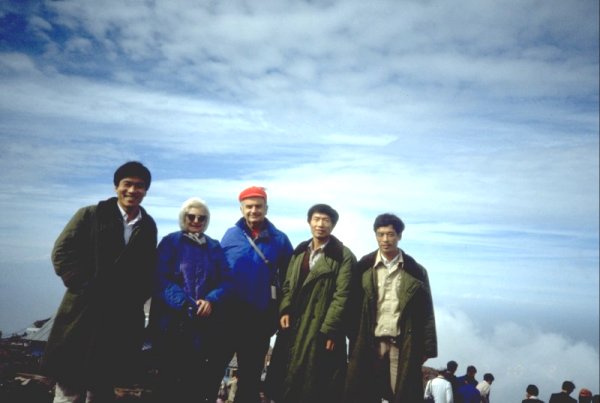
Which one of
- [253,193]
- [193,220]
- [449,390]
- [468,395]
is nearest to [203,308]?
[193,220]

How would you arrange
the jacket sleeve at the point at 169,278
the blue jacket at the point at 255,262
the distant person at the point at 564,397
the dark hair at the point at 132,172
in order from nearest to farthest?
the jacket sleeve at the point at 169,278 → the dark hair at the point at 132,172 → the blue jacket at the point at 255,262 → the distant person at the point at 564,397

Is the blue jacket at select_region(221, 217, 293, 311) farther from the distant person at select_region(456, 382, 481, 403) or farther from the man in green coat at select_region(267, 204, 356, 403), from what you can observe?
the distant person at select_region(456, 382, 481, 403)

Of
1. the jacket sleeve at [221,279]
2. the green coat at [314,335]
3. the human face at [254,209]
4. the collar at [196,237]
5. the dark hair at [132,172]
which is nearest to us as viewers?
the dark hair at [132,172]

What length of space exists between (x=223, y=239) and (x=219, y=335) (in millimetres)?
1233

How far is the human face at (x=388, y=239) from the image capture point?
473 centimetres

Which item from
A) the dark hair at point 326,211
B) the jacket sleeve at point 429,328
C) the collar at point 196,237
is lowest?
the jacket sleeve at point 429,328

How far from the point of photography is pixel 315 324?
438 cm

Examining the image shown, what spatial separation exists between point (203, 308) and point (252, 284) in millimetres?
745

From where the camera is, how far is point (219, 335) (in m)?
4.25

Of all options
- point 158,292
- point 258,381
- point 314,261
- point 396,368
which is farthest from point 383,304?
point 158,292

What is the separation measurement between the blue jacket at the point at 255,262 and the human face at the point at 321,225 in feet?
1.71

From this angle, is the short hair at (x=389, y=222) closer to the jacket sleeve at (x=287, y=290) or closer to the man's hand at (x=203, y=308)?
the jacket sleeve at (x=287, y=290)

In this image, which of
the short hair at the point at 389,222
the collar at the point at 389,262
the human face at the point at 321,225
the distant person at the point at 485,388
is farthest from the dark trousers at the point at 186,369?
the distant person at the point at 485,388

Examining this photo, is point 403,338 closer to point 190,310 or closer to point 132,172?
Answer: point 190,310
